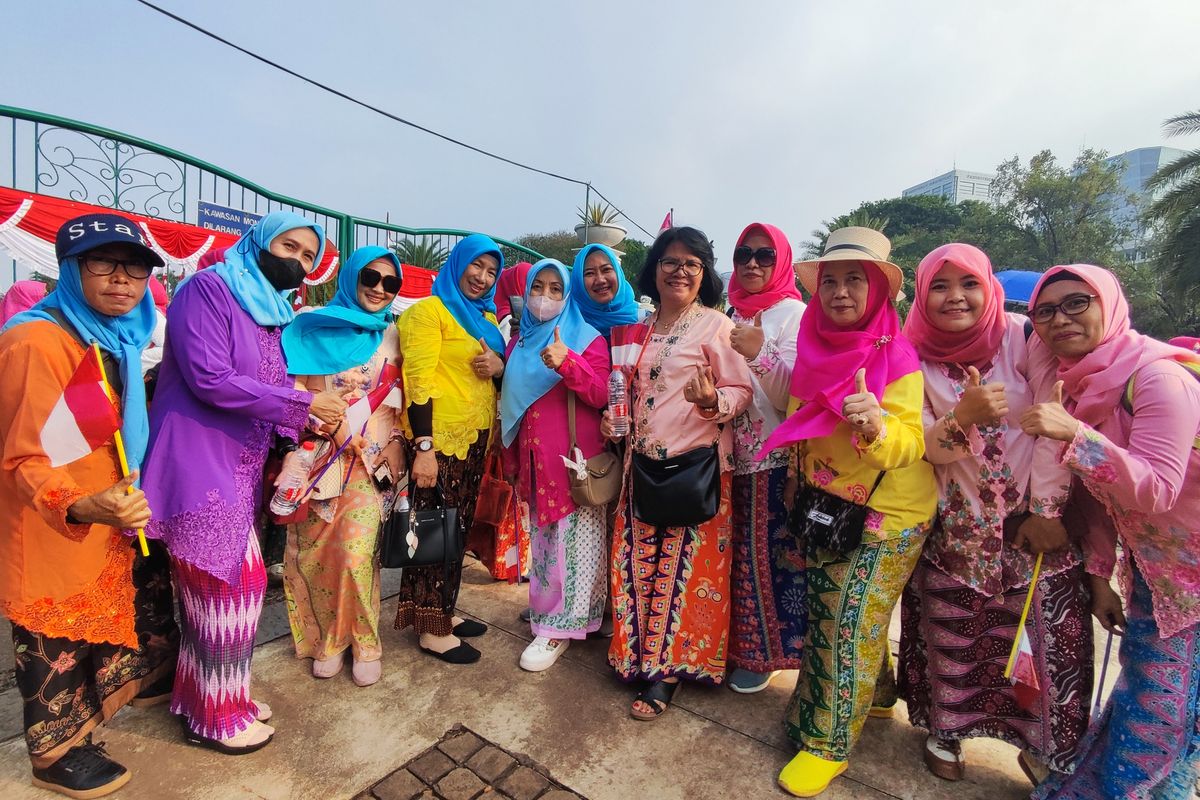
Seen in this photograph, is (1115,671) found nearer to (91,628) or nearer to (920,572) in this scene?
(920,572)

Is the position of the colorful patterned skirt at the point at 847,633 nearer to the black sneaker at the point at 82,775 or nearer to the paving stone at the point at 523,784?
the paving stone at the point at 523,784

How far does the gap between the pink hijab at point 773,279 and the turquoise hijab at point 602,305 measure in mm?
515

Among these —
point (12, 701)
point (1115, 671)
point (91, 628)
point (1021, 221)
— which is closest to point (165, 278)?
point (12, 701)

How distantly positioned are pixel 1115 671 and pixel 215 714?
3702 mm

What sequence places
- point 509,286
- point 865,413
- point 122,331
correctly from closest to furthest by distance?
point 865,413 → point 122,331 → point 509,286

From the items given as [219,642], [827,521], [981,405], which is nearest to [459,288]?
[219,642]

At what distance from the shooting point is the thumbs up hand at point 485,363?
267cm

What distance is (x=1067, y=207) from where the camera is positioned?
80.2 ft

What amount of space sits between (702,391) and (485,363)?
1.05 metres

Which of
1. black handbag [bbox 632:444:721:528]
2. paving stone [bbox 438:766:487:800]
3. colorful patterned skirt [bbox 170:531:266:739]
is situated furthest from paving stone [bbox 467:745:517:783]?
black handbag [bbox 632:444:721:528]

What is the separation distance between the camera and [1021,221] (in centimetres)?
2553

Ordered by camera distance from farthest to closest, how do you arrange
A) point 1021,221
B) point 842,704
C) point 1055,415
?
1. point 1021,221
2. point 842,704
3. point 1055,415

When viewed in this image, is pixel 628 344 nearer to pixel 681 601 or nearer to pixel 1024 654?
pixel 681 601

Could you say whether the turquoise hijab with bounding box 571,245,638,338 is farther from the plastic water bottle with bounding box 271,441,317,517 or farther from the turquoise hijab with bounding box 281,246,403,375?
the plastic water bottle with bounding box 271,441,317,517
